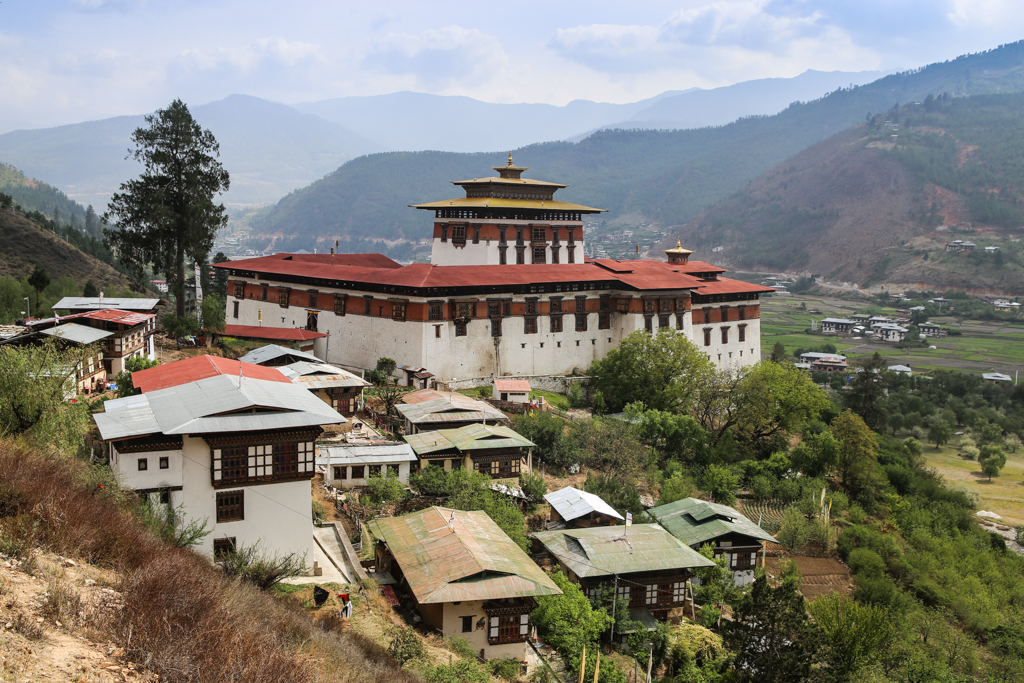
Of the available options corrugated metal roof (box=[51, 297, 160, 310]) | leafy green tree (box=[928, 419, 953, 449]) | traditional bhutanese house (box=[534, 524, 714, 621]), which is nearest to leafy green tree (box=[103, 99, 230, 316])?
corrugated metal roof (box=[51, 297, 160, 310])

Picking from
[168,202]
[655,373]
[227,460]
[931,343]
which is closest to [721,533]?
[655,373]

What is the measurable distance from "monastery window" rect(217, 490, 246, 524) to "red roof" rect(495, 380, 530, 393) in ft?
79.9

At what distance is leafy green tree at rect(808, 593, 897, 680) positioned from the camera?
29933 mm

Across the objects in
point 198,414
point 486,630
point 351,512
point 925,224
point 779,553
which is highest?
point 925,224

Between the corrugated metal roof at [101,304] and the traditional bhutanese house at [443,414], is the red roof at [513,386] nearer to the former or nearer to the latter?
the traditional bhutanese house at [443,414]

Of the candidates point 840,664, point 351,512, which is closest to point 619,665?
point 840,664

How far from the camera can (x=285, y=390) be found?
2892 centimetres

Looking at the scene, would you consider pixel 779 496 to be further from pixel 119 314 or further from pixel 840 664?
pixel 119 314

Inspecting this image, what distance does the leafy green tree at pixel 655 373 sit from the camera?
5222cm

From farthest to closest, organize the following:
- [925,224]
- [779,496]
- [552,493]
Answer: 1. [925,224]
2. [779,496]
3. [552,493]

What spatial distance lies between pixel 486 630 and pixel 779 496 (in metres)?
28.0

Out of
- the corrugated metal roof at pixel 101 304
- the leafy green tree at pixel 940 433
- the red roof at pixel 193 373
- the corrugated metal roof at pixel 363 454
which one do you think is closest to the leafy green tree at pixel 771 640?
the corrugated metal roof at pixel 363 454

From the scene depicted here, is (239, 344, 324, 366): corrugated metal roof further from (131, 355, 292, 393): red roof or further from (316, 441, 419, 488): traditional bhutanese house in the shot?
(316, 441, 419, 488): traditional bhutanese house

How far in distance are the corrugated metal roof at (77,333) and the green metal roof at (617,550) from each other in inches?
876
